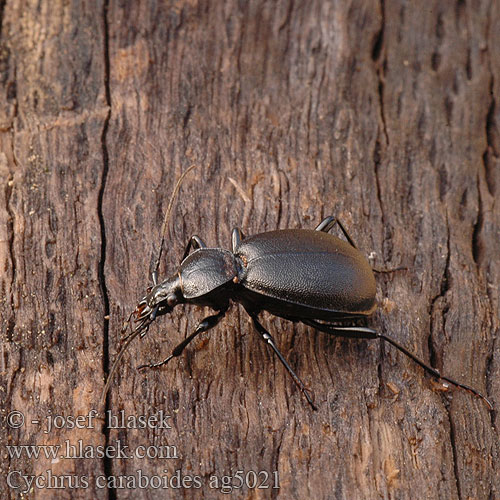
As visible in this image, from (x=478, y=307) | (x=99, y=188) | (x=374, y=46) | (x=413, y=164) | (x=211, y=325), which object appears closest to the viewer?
(x=211, y=325)

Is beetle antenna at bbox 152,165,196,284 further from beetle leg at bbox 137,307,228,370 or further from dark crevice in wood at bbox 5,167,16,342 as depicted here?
dark crevice in wood at bbox 5,167,16,342

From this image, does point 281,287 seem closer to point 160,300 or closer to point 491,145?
point 160,300

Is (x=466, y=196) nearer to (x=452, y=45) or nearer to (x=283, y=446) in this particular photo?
(x=452, y=45)

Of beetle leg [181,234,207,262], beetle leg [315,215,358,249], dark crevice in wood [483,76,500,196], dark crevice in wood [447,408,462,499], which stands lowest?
dark crevice in wood [447,408,462,499]

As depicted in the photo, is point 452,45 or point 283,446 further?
point 452,45

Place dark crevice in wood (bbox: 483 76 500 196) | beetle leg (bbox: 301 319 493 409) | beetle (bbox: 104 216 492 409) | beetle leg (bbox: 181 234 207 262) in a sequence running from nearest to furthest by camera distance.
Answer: beetle (bbox: 104 216 492 409), beetle leg (bbox: 301 319 493 409), beetle leg (bbox: 181 234 207 262), dark crevice in wood (bbox: 483 76 500 196)

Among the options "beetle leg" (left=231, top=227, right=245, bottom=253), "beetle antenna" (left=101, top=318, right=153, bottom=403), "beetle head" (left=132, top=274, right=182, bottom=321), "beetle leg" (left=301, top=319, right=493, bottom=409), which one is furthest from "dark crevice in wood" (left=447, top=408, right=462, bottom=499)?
"beetle antenna" (left=101, top=318, right=153, bottom=403)

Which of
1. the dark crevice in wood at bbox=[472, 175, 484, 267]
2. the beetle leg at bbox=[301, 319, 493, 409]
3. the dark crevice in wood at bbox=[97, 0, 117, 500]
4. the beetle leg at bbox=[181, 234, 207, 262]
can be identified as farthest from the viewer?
the dark crevice in wood at bbox=[472, 175, 484, 267]

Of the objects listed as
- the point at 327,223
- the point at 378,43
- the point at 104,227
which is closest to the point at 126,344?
the point at 104,227

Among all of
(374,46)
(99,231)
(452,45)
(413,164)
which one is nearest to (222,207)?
(99,231)
